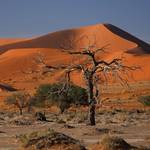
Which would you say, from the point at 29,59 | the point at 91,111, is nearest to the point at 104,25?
the point at 29,59

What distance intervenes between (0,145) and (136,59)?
272 feet

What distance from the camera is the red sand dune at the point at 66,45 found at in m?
99.1

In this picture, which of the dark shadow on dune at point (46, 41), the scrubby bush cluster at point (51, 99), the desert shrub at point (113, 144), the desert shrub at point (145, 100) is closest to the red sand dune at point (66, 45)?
the dark shadow on dune at point (46, 41)

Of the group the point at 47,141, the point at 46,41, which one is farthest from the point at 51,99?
the point at 46,41

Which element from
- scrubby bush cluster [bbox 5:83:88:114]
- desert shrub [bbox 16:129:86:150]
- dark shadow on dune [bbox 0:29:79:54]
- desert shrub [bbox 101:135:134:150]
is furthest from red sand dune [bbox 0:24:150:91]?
desert shrub [bbox 101:135:134:150]

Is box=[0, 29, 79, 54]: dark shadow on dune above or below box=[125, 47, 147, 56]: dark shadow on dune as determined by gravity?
above

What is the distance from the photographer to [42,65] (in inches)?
1115

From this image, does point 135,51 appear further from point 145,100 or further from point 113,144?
point 113,144

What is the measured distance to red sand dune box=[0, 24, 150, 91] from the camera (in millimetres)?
99056

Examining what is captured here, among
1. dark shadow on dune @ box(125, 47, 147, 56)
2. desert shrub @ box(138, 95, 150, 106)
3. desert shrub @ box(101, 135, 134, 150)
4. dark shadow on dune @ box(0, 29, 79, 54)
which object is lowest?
desert shrub @ box(101, 135, 134, 150)

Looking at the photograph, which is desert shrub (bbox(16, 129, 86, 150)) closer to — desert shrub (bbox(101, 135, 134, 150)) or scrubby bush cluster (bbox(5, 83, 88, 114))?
desert shrub (bbox(101, 135, 134, 150))

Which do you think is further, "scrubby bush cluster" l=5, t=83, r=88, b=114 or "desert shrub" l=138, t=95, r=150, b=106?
"desert shrub" l=138, t=95, r=150, b=106

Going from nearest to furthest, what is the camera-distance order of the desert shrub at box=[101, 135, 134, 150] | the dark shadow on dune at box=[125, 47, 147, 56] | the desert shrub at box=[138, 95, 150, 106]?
the desert shrub at box=[101, 135, 134, 150] < the desert shrub at box=[138, 95, 150, 106] < the dark shadow on dune at box=[125, 47, 147, 56]

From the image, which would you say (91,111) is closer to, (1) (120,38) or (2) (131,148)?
(2) (131,148)
